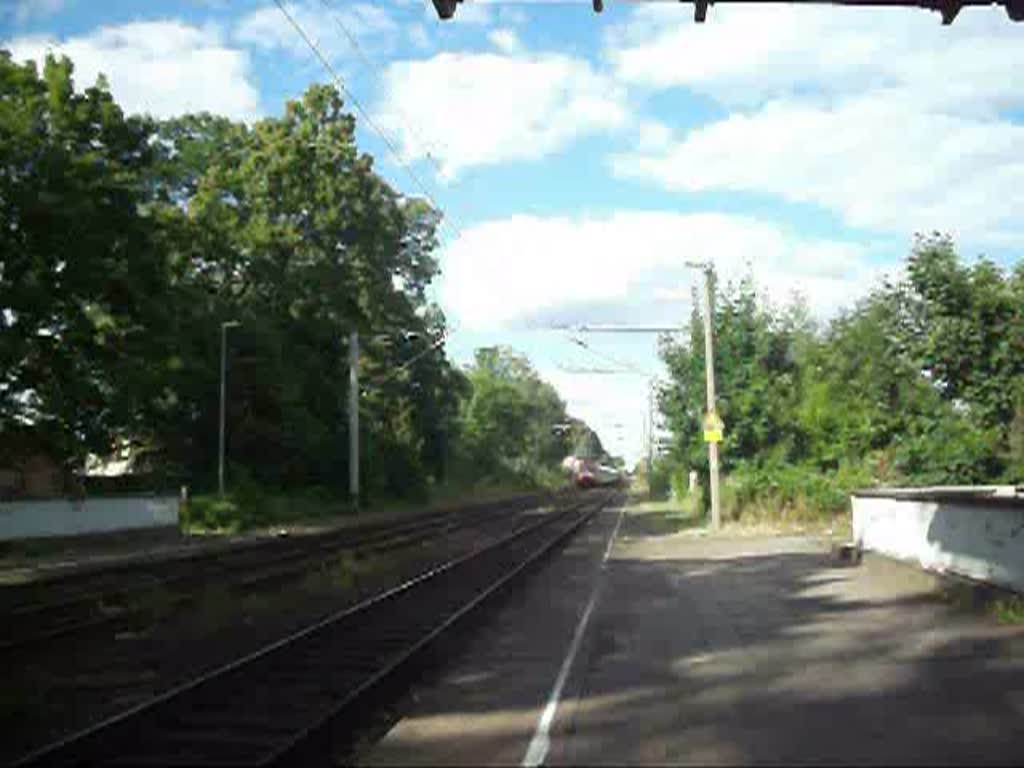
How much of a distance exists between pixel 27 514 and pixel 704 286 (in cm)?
1998

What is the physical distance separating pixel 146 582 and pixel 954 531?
45.7ft

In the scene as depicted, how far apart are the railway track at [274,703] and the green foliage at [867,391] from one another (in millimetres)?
14317

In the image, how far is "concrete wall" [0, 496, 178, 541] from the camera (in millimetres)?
32844

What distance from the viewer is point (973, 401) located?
25.6 meters

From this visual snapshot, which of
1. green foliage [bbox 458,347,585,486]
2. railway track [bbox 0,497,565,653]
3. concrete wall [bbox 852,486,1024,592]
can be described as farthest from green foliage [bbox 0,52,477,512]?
concrete wall [bbox 852,486,1024,592]

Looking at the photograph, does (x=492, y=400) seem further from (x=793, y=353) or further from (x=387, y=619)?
(x=387, y=619)

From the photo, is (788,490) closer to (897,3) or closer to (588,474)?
(897,3)

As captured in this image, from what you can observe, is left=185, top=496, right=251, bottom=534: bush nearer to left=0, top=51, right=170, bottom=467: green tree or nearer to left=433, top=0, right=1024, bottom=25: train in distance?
left=0, top=51, right=170, bottom=467: green tree

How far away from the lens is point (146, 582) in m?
21.5

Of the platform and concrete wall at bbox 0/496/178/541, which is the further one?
concrete wall at bbox 0/496/178/541

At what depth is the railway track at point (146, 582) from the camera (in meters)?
15.5

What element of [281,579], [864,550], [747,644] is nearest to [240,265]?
[281,579]

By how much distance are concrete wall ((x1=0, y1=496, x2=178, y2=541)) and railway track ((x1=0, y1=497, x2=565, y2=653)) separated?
16.0 ft

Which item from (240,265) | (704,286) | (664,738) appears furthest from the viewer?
(240,265)
